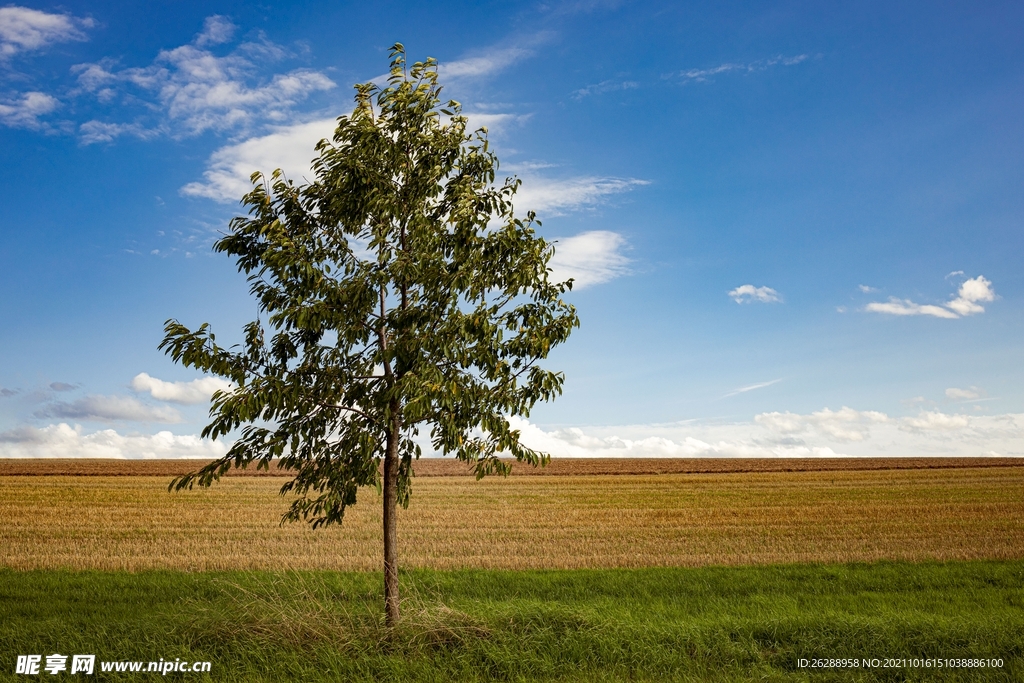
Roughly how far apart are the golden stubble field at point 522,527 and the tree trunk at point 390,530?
758 cm

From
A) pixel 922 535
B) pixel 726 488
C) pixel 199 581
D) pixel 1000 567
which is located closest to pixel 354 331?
pixel 199 581

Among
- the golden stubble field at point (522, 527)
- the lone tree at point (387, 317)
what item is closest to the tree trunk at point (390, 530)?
the lone tree at point (387, 317)

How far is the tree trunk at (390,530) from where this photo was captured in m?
A: 9.66

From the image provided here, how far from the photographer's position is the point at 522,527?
2308 centimetres

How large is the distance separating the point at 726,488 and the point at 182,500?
28.2m

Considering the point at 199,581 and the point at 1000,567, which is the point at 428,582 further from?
the point at 1000,567

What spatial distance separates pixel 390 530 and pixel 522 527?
13890mm

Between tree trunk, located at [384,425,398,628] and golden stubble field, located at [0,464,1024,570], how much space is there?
7.58 meters

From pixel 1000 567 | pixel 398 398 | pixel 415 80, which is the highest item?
pixel 415 80

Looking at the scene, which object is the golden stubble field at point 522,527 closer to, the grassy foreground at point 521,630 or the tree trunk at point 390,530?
the grassy foreground at point 521,630

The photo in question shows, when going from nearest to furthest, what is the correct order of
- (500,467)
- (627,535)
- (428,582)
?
(500,467)
(428,582)
(627,535)

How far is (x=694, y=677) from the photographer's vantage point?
8.74 m

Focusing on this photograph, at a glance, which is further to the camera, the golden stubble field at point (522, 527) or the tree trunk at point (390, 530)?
the golden stubble field at point (522, 527)

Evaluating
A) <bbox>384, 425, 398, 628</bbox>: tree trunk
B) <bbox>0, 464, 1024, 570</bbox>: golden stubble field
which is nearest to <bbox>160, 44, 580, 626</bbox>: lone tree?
<bbox>384, 425, 398, 628</bbox>: tree trunk
